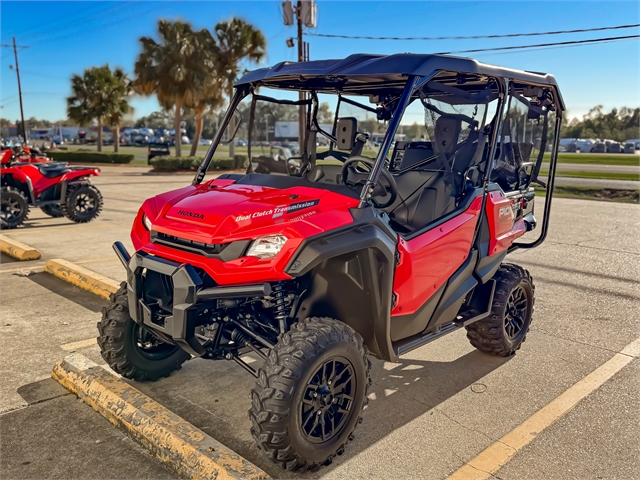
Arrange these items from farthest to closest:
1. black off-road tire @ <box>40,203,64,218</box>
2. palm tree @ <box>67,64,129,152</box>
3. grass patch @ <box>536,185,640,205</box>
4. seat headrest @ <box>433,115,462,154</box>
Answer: palm tree @ <box>67,64,129,152</box>
grass patch @ <box>536,185,640,205</box>
black off-road tire @ <box>40,203,64,218</box>
seat headrest @ <box>433,115,462,154</box>

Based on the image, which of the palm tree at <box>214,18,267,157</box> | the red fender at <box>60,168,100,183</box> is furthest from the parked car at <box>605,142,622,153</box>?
the red fender at <box>60,168,100,183</box>

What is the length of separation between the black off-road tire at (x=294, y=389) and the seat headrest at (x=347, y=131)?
137cm

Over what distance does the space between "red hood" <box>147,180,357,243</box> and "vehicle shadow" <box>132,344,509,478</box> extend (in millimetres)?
1218

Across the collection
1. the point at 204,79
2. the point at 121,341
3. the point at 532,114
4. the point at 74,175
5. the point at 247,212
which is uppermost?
the point at 204,79

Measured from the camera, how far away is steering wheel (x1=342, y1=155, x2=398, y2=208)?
343cm

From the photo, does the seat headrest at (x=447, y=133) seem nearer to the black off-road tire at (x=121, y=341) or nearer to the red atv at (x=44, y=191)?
the black off-road tire at (x=121, y=341)

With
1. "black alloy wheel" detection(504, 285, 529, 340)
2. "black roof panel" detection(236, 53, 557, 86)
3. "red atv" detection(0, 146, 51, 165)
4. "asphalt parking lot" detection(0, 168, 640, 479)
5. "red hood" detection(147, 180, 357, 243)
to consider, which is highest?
"black roof panel" detection(236, 53, 557, 86)

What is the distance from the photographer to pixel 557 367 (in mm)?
4484

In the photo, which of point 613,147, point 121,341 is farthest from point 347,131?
point 613,147

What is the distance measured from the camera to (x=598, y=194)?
57.7ft

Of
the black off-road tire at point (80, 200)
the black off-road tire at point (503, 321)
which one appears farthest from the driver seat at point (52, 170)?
the black off-road tire at point (503, 321)

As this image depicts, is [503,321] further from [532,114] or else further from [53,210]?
[53,210]

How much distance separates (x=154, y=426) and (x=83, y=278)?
3620 millimetres

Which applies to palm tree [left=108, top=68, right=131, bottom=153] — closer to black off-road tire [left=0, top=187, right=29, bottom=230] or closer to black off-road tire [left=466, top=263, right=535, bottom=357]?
black off-road tire [left=0, top=187, right=29, bottom=230]
